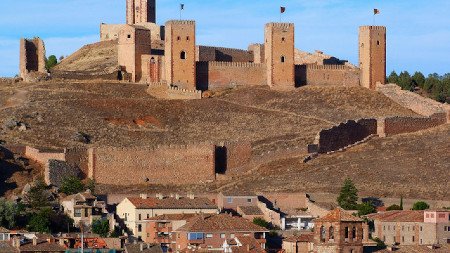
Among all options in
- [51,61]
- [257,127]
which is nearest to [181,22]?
[257,127]

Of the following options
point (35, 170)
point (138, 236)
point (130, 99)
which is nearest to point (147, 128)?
point (130, 99)

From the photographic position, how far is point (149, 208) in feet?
319

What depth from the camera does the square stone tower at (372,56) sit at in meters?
127

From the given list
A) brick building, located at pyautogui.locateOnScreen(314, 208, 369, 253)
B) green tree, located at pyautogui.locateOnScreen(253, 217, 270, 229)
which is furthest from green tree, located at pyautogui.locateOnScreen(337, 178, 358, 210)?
brick building, located at pyautogui.locateOnScreen(314, 208, 369, 253)

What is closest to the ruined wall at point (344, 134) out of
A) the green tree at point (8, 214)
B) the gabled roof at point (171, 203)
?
the gabled roof at point (171, 203)

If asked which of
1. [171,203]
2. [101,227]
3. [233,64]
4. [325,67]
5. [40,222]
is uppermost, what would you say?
[233,64]

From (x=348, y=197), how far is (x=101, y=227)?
13.2m

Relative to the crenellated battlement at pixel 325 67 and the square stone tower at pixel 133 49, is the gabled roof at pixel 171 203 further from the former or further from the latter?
the crenellated battlement at pixel 325 67

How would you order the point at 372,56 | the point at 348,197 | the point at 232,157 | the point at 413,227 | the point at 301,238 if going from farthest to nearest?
the point at 372,56, the point at 232,157, the point at 348,197, the point at 413,227, the point at 301,238

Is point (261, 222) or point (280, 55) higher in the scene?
point (280, 55)

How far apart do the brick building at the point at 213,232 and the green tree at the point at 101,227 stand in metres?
4.44

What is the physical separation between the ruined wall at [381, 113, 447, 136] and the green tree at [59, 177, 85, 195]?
21.2 metres

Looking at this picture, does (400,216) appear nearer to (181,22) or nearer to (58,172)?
(58,172)

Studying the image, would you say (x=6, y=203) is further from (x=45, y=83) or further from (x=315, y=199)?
(x=45, y=83)
